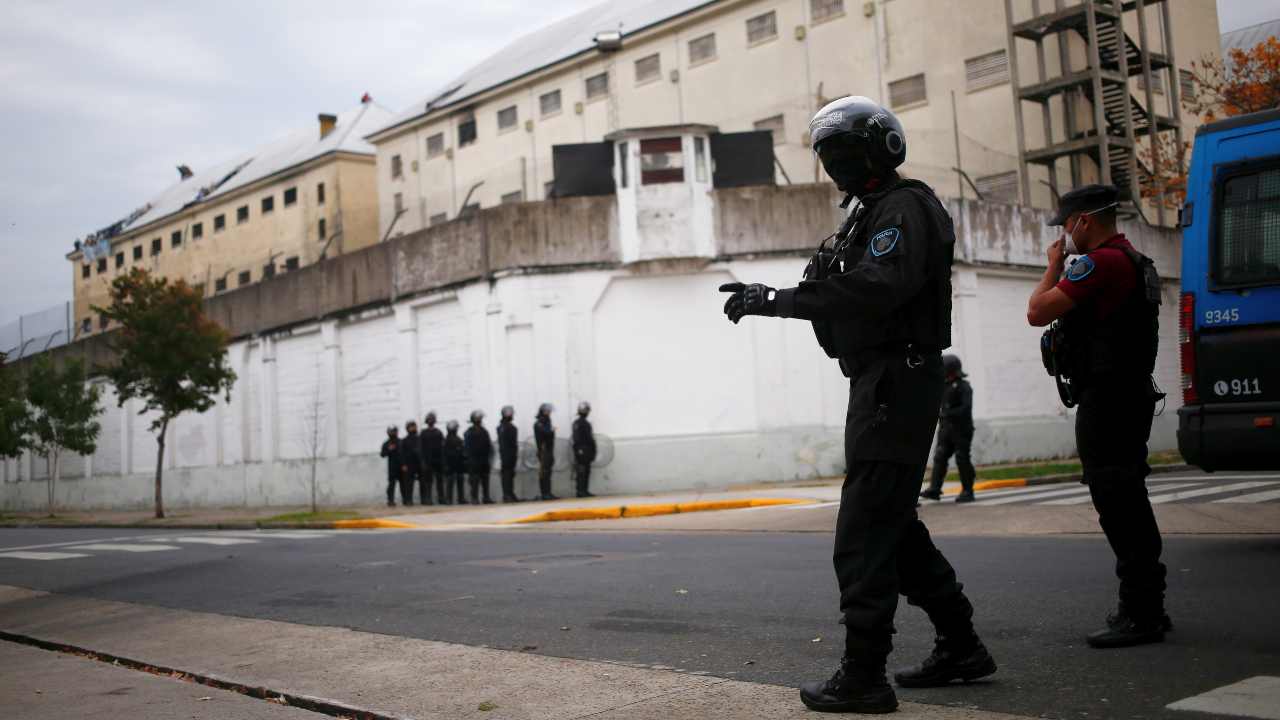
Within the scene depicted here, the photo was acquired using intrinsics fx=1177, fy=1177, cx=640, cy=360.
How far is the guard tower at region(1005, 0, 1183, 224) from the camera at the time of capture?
102 ft

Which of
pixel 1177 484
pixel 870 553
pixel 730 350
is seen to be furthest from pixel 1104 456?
pixel 730 350

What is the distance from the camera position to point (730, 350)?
24766 millimetres

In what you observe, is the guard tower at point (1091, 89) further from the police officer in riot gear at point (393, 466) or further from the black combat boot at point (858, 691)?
the black combat boot at point (858, 691)

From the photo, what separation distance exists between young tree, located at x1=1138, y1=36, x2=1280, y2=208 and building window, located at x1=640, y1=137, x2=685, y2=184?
1491 cm

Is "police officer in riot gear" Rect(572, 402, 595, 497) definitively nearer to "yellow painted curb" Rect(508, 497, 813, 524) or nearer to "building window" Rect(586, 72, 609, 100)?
"yellow painted curb" Rect(508, 497, 813, 524)

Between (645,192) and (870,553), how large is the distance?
69.1ft

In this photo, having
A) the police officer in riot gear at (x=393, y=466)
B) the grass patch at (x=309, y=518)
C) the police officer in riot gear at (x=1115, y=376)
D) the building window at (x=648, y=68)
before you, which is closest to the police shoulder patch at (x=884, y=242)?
the police officer in riot gear at (x=1115, y=376)

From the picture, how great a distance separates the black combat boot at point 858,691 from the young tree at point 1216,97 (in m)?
31.2

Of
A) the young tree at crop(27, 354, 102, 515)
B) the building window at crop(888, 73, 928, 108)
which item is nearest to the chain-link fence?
the young tree at crop(27, 354, 102, 515)

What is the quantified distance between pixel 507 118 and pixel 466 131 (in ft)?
7.24

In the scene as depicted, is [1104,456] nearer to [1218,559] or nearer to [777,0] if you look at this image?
[1218,559]

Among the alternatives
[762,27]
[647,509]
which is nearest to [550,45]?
[762,27]

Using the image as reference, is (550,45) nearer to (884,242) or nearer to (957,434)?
(957,434)

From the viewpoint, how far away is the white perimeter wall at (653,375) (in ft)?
79.9
